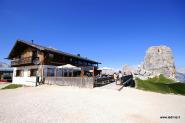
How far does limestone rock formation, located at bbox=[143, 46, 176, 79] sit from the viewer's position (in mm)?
87938

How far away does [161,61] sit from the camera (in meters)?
91.4

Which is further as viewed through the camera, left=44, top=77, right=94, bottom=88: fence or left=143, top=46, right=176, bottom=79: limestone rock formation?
left=143, top=46, right=176, bottom=79: limestone rock formation

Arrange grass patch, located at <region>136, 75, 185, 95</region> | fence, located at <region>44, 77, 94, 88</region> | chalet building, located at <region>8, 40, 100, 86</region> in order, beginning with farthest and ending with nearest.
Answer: grass patch, located at <region>136, 75, 185, 95</region> < chalet building, located at <region>8, 40, 100, 86</region> < fence, located at <region>44, 77, 94, 88</region>

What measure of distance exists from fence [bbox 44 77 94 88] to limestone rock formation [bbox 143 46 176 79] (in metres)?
76.1

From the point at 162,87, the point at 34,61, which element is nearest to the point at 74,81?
the point at 34,61

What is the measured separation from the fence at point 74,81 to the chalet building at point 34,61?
2.61 meters

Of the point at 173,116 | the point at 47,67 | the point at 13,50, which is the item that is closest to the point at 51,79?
the point at 47,67

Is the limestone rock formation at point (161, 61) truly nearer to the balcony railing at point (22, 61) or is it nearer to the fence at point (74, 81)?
the balcony railing at point (22, 61)

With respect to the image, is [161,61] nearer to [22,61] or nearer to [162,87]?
[162,87]

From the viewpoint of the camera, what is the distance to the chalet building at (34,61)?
85.9 feet

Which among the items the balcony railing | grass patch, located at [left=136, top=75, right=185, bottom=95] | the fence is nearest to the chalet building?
the balcony railing

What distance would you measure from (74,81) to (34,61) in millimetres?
11542

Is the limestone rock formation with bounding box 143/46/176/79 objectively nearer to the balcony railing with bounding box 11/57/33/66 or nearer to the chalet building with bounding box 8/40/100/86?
the chalet building with bounding box 8/40/100/86

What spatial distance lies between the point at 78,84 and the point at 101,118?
11825 millimetres
